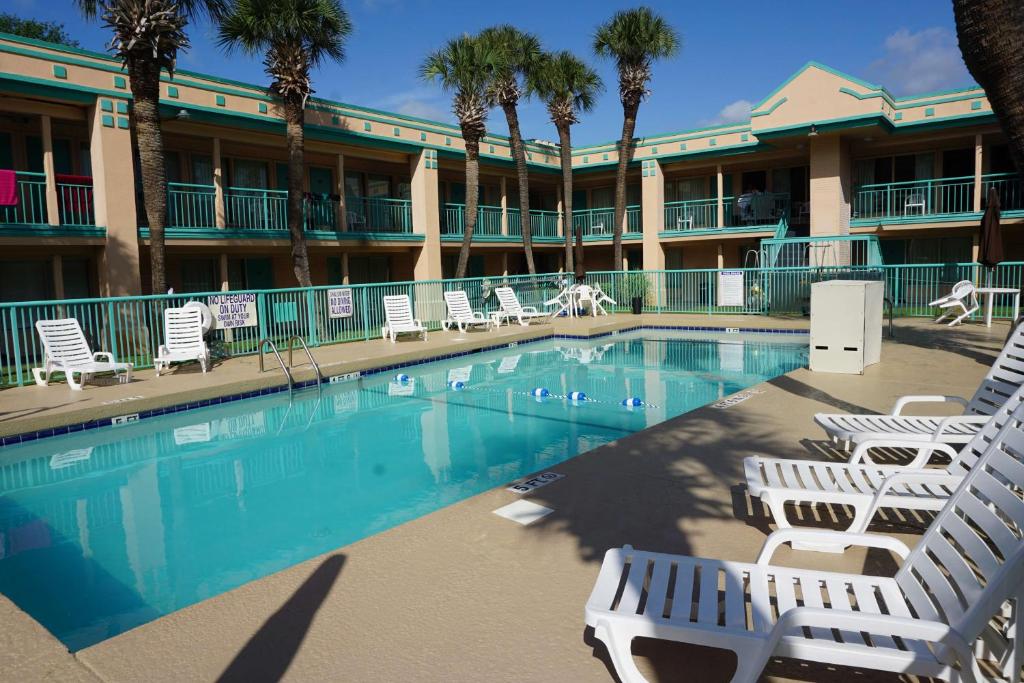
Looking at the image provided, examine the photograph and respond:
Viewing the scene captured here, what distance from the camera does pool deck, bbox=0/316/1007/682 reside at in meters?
2.88

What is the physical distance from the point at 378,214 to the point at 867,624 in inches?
848

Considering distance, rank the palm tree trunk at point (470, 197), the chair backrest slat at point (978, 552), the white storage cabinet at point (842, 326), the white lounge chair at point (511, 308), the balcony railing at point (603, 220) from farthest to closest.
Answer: the balcony railing at point (603, 220)
the palm tree trunk at point (470, 197)
the white lounge chair at point (511, 308)
the white storage cabinet at point (842, 326)
the chair backrest slat at point (978, 552)

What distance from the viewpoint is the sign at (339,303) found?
48.6 ft

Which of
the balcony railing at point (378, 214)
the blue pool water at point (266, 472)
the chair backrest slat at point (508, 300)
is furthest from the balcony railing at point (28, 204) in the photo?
the chair backrest slat at point (508, 300)

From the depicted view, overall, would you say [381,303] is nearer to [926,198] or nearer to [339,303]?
[339,303]

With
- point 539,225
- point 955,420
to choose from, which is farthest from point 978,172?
point 955,420

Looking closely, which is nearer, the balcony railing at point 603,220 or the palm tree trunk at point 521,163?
the palm tree trunk at point 521,163

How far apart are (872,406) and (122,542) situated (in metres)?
7.08

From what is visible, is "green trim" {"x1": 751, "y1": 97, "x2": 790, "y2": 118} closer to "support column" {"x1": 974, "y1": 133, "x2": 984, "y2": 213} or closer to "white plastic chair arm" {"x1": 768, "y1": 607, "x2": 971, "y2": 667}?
"support column" {"x1": 974, "y1": 133, "x2": 984, "y2": 213}

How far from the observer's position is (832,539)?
315 cm

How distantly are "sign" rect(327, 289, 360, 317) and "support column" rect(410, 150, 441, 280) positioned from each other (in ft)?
25.4

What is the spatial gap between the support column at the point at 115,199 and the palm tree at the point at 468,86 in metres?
9.29

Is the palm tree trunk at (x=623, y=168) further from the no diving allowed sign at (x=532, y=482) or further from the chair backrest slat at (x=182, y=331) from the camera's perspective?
the no diving allowed sign at (x=532, y=482)

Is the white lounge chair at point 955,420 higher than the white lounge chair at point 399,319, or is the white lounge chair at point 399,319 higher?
the white lounge chair at point 399,319
